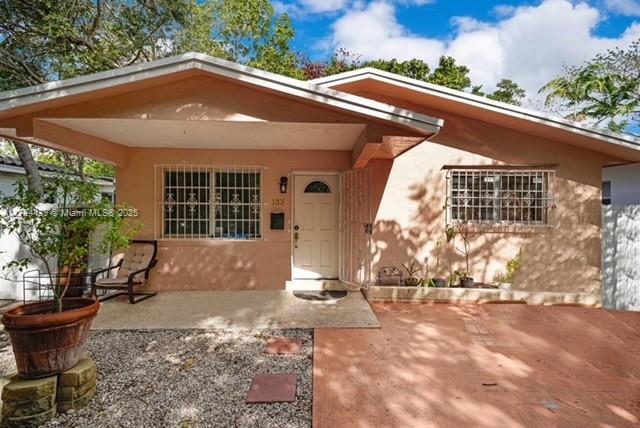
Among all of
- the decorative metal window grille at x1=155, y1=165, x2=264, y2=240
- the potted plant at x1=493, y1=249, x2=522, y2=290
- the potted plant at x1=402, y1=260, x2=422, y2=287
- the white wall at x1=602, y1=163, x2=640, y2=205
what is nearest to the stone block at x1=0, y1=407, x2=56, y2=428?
the decorative metal window grille at x1=155, y1=165, x2=264, y2=240

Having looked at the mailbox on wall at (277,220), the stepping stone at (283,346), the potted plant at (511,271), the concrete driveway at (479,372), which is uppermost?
the mailbox on wall at (277,220)

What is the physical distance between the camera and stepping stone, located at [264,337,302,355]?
399 centimetres

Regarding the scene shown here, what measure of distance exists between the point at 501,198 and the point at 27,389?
7.03m

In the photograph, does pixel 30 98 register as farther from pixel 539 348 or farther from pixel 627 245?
pixel 627 245

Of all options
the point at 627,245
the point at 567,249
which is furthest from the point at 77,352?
the point at 627,245

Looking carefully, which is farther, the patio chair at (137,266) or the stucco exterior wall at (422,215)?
the stucco exterior wall at (422,215)

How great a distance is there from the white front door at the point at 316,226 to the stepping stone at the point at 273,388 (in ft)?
11.4

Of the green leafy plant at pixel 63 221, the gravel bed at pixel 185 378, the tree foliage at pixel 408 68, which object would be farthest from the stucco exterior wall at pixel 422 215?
the tree foliage at pixel 408 68

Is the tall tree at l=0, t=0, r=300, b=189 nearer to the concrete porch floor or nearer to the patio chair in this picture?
the patio chair

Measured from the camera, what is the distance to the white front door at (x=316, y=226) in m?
6.87

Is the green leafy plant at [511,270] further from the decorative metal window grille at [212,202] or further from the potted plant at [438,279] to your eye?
the decorative metal window grille at [212,202]

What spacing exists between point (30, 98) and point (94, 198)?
1821mm

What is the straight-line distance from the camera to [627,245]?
246 inches

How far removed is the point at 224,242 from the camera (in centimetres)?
667
